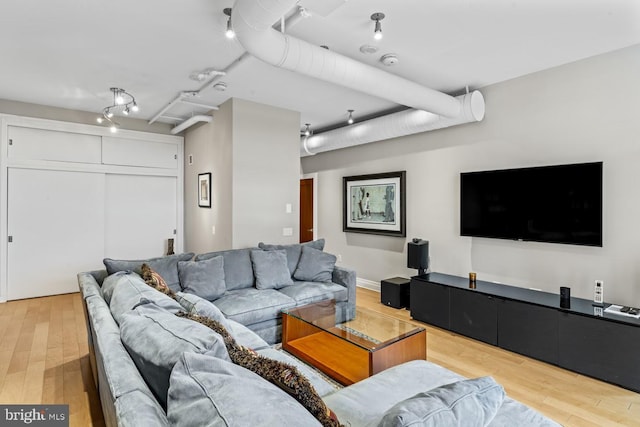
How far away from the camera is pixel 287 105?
4.80 m

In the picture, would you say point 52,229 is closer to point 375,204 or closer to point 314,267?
point 314,267

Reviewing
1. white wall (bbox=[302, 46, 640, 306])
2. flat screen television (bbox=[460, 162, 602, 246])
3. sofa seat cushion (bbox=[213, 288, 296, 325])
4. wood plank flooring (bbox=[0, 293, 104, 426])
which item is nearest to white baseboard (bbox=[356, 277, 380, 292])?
white wall (bbox=[302, 46, 640, 306])

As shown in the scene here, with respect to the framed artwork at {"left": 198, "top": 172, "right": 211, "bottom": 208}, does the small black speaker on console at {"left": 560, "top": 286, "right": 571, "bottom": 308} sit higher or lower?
Result: lower

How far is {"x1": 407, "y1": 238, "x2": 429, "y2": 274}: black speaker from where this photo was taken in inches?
172

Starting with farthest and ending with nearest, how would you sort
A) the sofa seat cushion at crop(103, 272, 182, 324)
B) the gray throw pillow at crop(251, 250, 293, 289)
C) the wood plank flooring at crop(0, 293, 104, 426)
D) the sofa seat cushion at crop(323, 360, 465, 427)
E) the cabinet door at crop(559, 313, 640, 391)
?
the gray throw pillow at crop(251, 250, 293, 289)
the cabinet door at crop(559, 313, 640, 391)
the wood plank flooring at crop(0, 293, 104, 426)
the sofa seat cushion at crop(103, 272, 182, 324)
the sofa seat cushion at crop(323, 360, 465, 427)

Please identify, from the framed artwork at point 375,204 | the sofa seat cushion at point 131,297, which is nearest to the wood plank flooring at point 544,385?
the framed artwork at point 375,204

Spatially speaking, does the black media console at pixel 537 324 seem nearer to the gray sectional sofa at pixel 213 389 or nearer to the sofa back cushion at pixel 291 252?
the sofa back cushion at pixel 291 252

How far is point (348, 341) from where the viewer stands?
2.56m

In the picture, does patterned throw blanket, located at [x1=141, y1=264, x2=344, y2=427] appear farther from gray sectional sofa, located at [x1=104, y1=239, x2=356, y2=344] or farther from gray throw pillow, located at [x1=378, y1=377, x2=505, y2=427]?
gray sectional sofa, located at [x1=104, y1=239, x2=356, y2=344]

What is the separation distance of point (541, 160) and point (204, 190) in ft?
14.4

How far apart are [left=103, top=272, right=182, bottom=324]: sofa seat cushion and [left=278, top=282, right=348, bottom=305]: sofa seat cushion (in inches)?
61.4

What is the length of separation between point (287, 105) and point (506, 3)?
2.96m

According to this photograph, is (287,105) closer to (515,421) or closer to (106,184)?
(106,184)

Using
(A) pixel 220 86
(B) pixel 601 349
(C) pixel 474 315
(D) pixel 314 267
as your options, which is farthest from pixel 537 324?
(A) pixel 220 86
